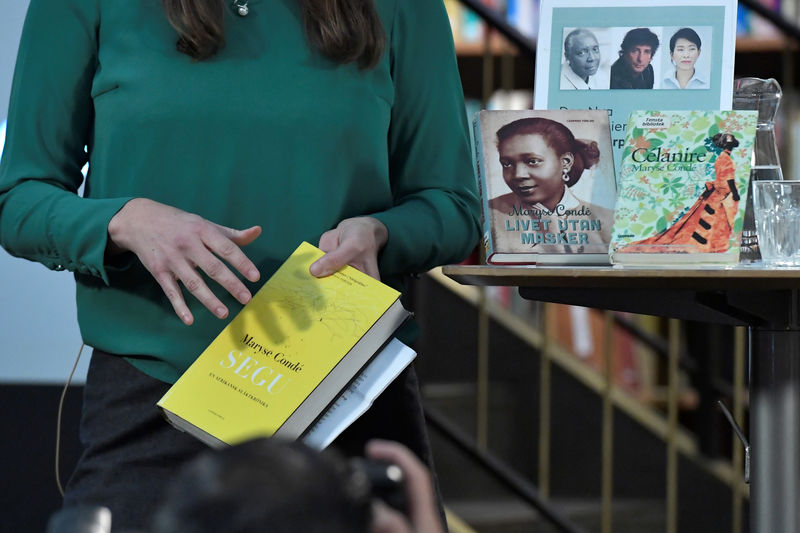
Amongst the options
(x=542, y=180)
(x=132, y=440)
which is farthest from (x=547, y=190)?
(x=132, y=440)

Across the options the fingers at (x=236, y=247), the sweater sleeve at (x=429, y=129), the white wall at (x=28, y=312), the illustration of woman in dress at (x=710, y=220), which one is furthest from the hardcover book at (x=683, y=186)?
the white wall at (x=28, y=312)

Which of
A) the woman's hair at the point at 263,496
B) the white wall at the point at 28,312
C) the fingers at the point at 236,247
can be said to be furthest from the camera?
the white wall at the point at 28,312

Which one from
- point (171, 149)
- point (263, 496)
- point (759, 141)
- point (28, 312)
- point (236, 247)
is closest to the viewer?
point (263, 496)

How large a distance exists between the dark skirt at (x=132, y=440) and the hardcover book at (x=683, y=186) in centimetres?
31

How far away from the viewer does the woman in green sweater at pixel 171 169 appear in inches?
40.9

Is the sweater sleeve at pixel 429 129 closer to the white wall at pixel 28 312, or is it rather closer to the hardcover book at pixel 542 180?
the hardcover book at pixel 542 180

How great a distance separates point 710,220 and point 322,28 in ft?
1.51

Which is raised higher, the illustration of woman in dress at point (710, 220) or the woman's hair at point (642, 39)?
the woman's hair at point (642, 39)

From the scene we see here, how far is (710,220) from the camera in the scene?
1022 mm

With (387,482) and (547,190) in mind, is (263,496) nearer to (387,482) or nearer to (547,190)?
(387,482)

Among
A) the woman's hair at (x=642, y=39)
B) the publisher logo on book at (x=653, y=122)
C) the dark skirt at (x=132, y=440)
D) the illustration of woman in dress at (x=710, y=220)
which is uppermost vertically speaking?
the woman's hair at (x=642, y=39)

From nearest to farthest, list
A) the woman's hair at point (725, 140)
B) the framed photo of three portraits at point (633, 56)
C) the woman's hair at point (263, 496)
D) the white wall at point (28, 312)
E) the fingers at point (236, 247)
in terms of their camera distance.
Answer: the woman's hair at point (263, 496), the fingers at point (236, 247), the woman's hair at point (725, 140), the framed photo of three portraits at point (633, 56), the white wall at point (28, 312)

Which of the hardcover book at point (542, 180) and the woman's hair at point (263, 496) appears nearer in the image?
the woman's hair at point (263, 496)

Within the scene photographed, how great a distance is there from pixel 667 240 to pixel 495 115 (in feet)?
0.75
